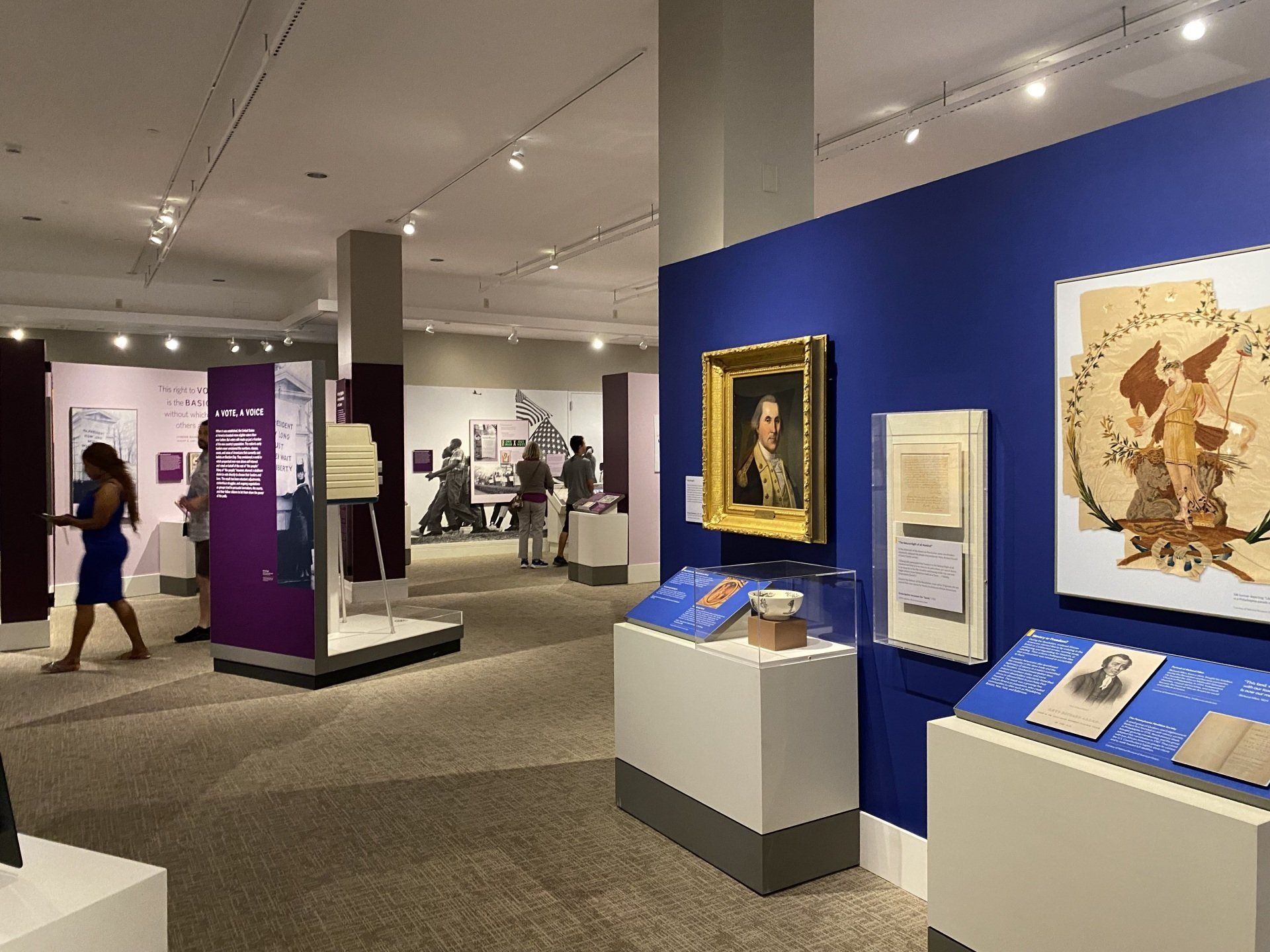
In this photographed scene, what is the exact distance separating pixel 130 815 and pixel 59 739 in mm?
1567

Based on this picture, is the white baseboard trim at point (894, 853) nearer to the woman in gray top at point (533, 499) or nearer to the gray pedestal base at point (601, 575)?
the gray pedestal base at point (601, 575)

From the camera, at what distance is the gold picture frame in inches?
150

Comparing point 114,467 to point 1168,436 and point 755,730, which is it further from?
point 1168,436

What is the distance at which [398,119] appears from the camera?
7.12m

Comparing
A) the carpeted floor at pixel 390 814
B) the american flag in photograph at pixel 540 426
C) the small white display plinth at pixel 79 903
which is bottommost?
the carpeted floor at pixel 390 814

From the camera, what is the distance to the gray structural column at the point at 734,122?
445 centimetres

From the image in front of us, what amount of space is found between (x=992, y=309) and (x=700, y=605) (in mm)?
1582

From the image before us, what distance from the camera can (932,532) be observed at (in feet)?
10.8

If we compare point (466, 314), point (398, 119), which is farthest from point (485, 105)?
point (466, 314)

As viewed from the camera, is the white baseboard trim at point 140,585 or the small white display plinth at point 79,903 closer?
the small white display plinth at point 79,903

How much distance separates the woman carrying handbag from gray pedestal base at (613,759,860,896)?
8.83m

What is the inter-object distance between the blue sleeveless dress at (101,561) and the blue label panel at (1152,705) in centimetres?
644

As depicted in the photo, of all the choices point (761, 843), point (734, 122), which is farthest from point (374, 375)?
point (761, 843)

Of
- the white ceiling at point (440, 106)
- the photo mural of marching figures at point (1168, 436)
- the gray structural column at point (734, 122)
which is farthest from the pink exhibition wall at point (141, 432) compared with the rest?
the photo mural of marching figures at point (1168, 436)
